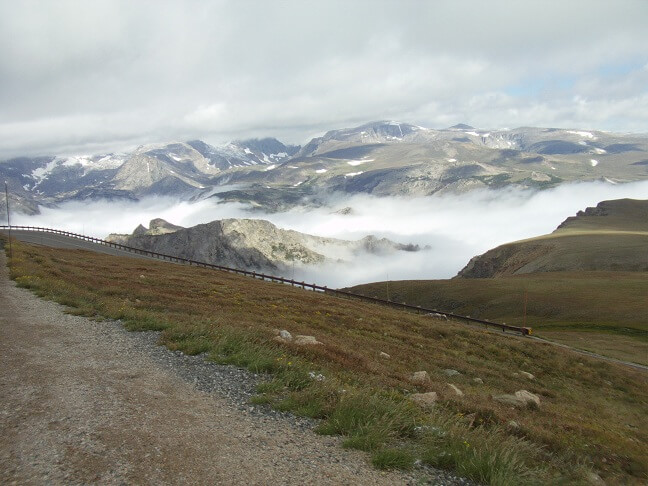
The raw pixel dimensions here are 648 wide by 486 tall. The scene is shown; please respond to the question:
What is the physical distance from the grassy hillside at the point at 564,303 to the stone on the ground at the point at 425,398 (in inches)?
1400

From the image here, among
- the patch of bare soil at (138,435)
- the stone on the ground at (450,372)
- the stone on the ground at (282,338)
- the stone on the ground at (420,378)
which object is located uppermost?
the stone on the ground at (282,338)

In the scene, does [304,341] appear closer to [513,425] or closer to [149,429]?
[513,425]

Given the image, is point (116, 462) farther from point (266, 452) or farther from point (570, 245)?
point (570, 245)

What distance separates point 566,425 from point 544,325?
4853cm

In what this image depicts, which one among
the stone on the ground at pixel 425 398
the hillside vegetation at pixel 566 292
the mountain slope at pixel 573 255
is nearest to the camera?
the stone on the ground at pixel 425 398

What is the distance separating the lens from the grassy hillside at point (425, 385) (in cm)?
955

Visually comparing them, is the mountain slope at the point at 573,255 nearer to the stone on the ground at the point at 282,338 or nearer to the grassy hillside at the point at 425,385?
the grassy hillside at the point at 425,385

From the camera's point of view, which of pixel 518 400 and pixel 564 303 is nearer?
pixel 518 400

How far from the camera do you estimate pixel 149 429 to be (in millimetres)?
9344

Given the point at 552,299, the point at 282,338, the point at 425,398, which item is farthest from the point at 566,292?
the point at 282,338

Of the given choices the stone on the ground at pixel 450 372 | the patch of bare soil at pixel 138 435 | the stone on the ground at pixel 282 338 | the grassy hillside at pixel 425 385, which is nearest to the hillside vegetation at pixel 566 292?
the grassy hillside at pixel 425 385

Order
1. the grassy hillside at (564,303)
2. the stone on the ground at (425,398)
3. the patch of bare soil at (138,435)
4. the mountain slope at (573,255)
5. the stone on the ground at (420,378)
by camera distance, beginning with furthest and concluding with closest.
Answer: the mountain slope at (573,255)
the grassy hillside at (564,303)
the stone on the ground at (420,378)
the stone on the ground at (425,398)
the patch of bare soil at (138,435)

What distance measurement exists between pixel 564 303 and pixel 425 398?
6032 cm

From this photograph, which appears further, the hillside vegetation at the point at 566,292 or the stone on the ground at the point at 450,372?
the hillside vegetation at the point at 566,292
